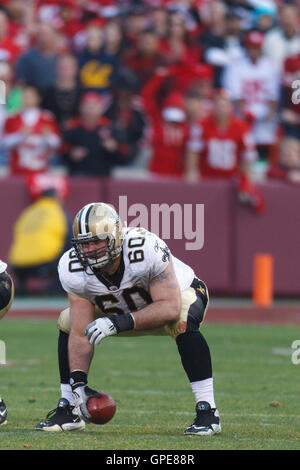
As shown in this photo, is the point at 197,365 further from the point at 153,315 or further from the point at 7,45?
the point at 7,45

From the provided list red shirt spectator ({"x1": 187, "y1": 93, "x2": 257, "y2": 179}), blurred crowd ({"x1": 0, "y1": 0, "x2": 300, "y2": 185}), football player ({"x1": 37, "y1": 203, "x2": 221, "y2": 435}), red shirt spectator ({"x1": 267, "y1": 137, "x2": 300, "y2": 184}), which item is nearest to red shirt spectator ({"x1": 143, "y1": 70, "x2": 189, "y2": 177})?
blurred crowd ({"x1": 0, "y1": 0, "x2": 300, "y2": 185})

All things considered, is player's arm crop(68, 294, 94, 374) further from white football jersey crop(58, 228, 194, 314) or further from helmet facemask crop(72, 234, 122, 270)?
helmet facemask crop(72, 234, 122, 270)

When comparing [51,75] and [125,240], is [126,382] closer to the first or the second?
[125,240]

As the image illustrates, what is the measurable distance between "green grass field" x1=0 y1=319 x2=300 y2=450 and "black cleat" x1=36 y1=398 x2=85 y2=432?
0.08 m

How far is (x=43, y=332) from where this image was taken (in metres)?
11.3

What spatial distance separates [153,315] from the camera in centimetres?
581

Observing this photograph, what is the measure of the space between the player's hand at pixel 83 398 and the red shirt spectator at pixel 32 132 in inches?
296

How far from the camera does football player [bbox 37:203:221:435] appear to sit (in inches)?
230

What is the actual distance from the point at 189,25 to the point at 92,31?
4.75 ft

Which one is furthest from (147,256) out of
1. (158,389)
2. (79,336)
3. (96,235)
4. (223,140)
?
(223,140)

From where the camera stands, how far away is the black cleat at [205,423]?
19.2 ft

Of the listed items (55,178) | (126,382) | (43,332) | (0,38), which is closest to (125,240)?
(126,382)
